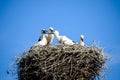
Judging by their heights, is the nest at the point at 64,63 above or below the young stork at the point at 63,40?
below

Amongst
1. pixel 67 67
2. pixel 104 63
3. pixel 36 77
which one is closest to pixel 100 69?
pixel 104 63

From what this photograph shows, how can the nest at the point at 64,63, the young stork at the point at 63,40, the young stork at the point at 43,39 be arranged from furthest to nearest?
the young stork at the point at 43,39
the young stork at the point at 63,40
the nest at the point at 64,63

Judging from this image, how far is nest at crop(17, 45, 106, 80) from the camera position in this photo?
9.83m

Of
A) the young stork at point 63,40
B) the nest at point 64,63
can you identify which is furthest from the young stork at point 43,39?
the nest at point 64,63

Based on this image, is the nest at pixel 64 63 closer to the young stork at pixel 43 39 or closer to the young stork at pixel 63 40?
the young stork at pixel 63 40

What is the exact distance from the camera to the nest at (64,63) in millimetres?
9828

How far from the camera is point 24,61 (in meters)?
10.4

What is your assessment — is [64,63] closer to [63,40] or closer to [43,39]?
[63,40]

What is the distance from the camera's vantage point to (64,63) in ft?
32.3

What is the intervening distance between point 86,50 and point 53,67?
813 mm

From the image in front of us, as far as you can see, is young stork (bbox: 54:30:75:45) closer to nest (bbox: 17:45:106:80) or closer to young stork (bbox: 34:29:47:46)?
young stork (bbox: 34:29:47:46)

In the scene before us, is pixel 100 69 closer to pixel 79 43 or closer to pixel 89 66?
pixel 89 66

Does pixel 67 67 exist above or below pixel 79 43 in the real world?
below

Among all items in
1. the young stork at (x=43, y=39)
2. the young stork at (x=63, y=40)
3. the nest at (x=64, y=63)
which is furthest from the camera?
the young stork at (x=43, y=39)
